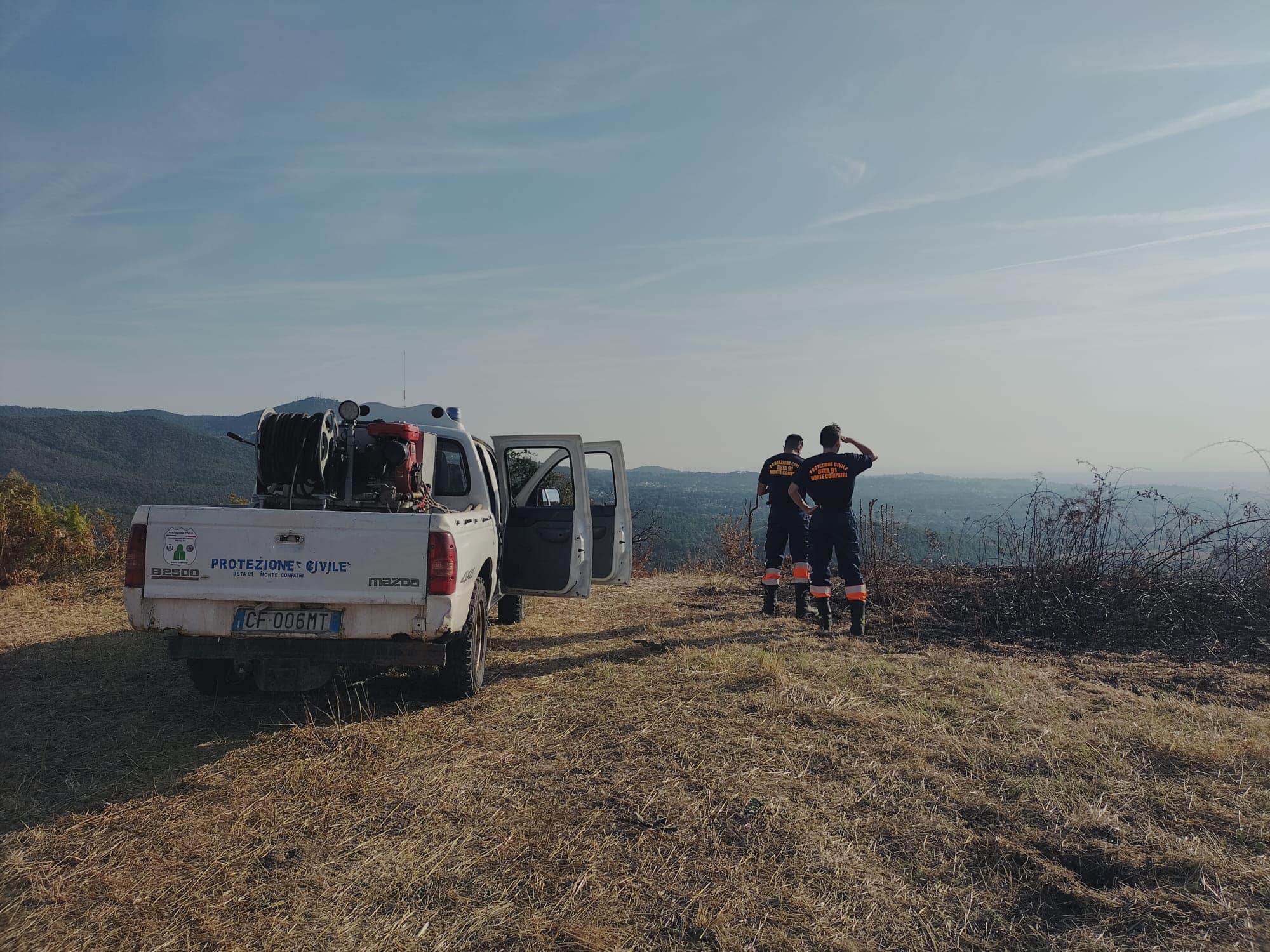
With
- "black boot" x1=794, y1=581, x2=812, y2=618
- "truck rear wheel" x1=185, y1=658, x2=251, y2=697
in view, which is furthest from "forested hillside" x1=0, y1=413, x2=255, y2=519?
"truck rear wheel" x1=185, y1=658, x2=251, y2=697

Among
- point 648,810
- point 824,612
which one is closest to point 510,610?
point 824,612

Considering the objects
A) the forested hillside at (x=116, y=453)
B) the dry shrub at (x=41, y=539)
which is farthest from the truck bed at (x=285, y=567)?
the forested hillside at (x=116, y=453)

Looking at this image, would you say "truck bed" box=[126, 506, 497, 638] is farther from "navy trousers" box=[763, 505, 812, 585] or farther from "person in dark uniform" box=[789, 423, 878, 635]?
"navy trousers" box=[763, 505, 812, 585]

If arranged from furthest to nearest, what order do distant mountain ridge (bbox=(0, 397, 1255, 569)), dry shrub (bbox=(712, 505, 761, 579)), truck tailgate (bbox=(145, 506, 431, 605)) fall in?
1. distant mountain ridge (bbox=(0, 397, 1255, 569))
2. dry shrub (bbox=(712, 505, 761, 579))
3. truck tailgate (bbox=(145, 506, 431, 605))

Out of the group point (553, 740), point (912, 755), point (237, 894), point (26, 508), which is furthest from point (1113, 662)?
point (26, 508)

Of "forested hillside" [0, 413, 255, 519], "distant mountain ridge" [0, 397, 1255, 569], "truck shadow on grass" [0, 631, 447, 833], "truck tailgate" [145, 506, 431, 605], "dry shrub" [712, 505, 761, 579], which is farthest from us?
"forested hillside" [0, 413, 255, 519]

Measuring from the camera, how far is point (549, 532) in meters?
6.99

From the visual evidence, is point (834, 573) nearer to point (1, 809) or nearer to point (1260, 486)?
point (1260, 486)

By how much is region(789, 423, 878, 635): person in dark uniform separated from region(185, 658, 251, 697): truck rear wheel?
5.14 meters

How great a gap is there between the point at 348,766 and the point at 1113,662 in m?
6.28

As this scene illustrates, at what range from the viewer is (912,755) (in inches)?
168

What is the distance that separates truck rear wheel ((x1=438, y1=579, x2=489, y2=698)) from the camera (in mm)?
5074

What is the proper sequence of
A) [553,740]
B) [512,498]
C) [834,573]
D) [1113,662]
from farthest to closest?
1. [834,573]
2. [512,498]
3. [1113,662]
4. [553,740]

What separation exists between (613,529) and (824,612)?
231 centimetres
